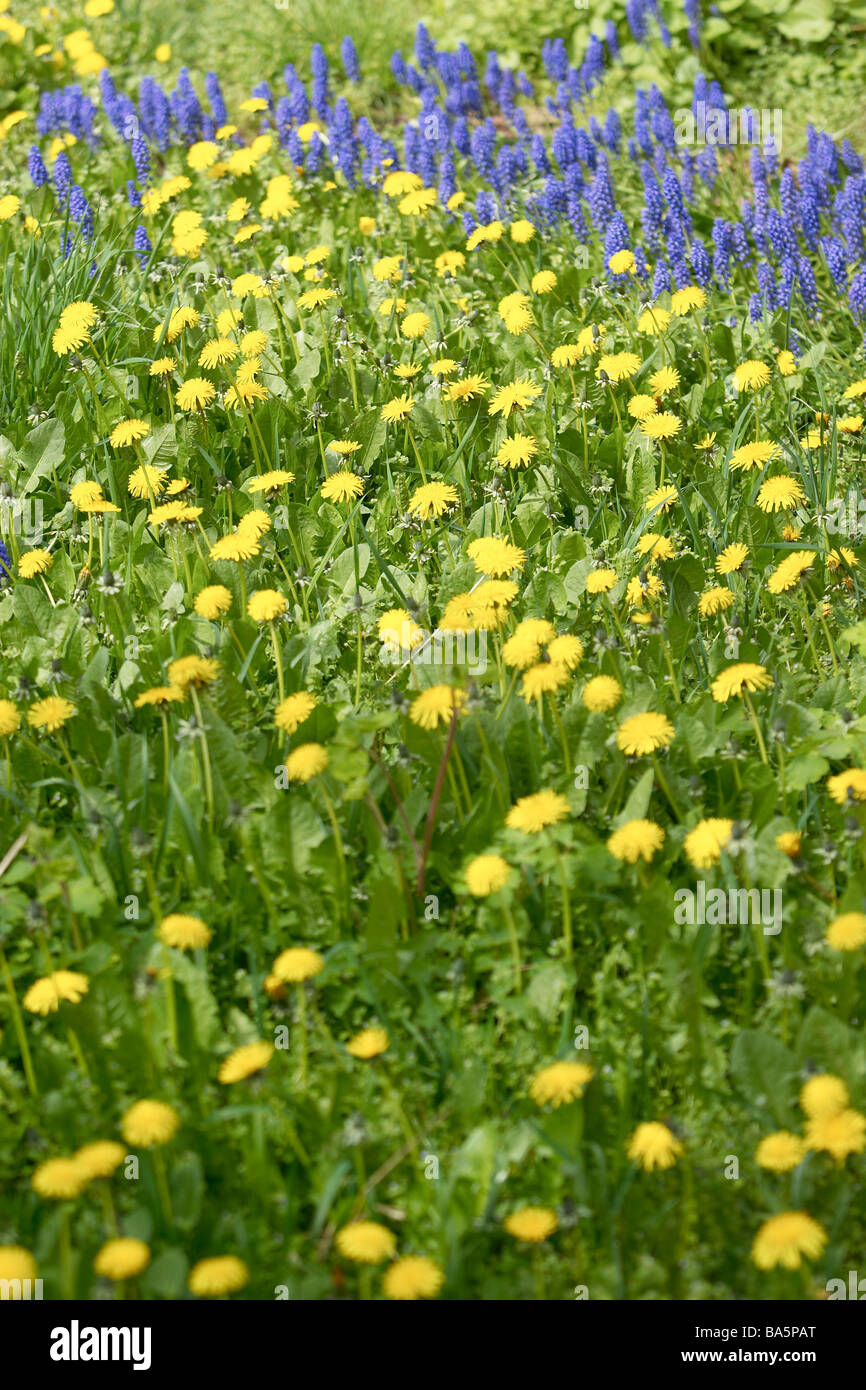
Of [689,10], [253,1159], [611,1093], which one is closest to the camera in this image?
[253,1159]

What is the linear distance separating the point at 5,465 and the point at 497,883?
218 centimetres

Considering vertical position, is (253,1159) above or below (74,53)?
below

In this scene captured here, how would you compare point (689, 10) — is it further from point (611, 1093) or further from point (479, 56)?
point (611, 1093)

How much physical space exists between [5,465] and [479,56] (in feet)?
14.0

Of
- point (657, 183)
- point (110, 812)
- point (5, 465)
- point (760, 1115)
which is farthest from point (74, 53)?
point (760, 1115)

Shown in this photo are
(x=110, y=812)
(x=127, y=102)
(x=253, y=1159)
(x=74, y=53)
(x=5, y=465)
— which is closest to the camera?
(x=253, y=1159)

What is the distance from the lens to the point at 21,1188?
201 cm

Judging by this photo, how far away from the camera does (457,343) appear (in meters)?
4.18

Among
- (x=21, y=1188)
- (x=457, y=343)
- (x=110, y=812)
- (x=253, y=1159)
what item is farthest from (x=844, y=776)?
(x=457, y=343)

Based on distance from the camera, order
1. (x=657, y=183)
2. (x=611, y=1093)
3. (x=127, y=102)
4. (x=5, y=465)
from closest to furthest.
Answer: (x=611, y=1093)
(x=5, y=465)
(x=657, y=183)
(x=127, y=102)

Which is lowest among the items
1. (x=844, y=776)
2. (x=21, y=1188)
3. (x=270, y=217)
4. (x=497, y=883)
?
(x=21, y=1188)

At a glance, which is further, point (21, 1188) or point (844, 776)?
point (844, 776)

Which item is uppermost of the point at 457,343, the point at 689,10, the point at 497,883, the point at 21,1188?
the point at 689,10

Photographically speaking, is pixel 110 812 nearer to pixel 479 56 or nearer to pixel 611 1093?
pixel 611 1093
